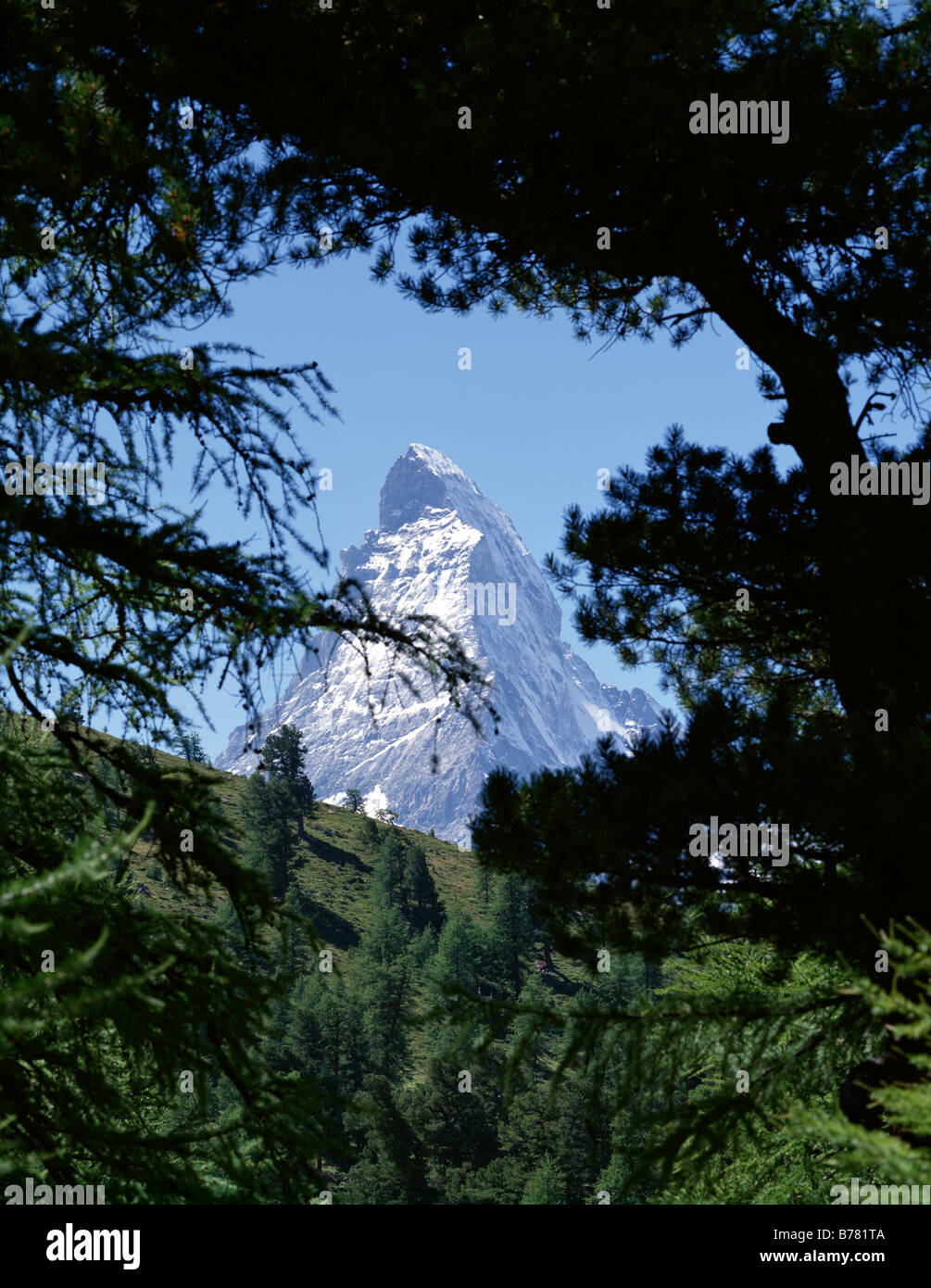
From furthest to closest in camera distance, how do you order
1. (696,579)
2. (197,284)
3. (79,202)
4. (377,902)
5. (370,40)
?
1. (377,902)
2. (696,579)
3. (370,40)
4. (197,284)
5. (79,202)

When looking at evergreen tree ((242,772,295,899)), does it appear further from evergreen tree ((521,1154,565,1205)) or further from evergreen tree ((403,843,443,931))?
evergreen tree ((521,1154,565,1205))

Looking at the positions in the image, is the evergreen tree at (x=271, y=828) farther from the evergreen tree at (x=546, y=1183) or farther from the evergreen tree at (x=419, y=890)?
the evergreen tree at (x=546, y=1183)

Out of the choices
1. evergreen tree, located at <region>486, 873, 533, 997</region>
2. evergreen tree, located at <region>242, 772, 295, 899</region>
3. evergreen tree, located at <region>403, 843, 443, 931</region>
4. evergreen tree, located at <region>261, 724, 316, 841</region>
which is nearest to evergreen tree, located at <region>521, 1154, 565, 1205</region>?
evergreen tree, located at <region>486, 873, 533, 997</region>

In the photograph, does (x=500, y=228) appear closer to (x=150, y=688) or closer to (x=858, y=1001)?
(x=150, y=688)

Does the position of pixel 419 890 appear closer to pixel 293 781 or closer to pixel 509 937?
pixel 293 781

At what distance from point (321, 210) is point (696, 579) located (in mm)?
3841

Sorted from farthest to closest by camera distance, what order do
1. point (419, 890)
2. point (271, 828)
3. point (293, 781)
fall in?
1. point (419, 890)
2. point (293, 781)
3. point (271, 828)

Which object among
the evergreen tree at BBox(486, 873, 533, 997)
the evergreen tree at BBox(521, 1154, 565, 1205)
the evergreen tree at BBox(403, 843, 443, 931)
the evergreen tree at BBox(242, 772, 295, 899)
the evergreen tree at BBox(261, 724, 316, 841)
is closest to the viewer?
the evergreen tree at BBox(521, 1154, 565, 1205)

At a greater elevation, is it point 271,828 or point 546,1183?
point 271,828

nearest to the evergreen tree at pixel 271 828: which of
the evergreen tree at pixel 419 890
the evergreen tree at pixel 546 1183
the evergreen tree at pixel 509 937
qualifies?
the evergreen tree at pixel 419 890

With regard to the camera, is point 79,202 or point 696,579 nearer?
point 79,202

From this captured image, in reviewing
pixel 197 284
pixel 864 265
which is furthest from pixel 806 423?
pixel 197 284

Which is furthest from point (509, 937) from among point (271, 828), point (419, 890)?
point (271, 828)

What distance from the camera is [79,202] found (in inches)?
158
